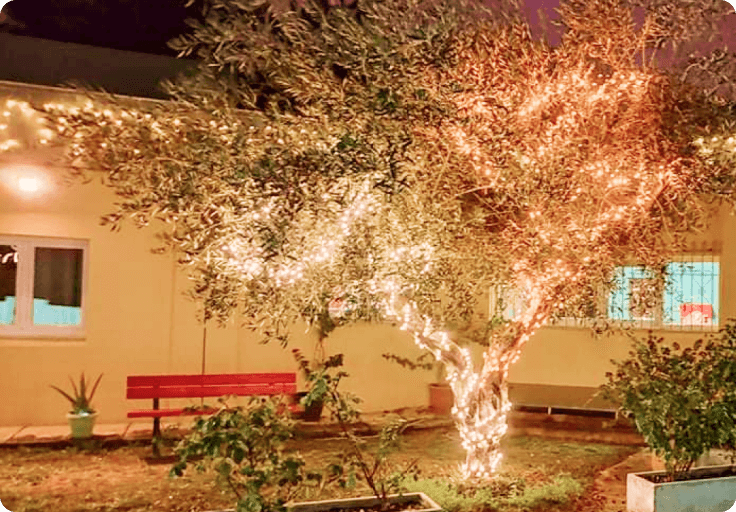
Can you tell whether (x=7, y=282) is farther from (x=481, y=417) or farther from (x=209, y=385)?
(x=481, y=417)

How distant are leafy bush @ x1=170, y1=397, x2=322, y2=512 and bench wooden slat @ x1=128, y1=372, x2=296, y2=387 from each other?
4094 mm

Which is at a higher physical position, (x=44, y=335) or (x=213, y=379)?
(x=44, y=335)

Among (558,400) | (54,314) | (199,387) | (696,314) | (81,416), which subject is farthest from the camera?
(558,400)

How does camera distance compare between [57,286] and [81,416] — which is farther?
[57,286]

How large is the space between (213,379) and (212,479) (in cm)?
207

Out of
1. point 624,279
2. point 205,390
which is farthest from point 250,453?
point 205,390

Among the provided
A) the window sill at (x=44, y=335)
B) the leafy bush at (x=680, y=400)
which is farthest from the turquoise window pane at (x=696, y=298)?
the window sill at (x=44, y=335)

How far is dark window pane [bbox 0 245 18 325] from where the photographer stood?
10133 millimetres

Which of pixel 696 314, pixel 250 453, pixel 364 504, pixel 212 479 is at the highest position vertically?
pixel 696 314

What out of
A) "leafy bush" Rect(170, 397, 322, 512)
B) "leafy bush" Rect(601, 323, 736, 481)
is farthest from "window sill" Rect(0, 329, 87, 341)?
"leafy bush" Rect(601, 323, 736, 481)

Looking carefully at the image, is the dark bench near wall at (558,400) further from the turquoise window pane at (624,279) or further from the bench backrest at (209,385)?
the bench backrest at (209,385)

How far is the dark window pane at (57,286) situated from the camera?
33.9 ft

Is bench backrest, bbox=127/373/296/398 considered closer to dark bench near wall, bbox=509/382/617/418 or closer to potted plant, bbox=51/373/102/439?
potted plant, bbox=51/373/102/439

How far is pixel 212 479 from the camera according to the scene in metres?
7.95
